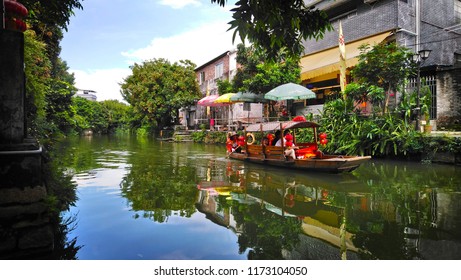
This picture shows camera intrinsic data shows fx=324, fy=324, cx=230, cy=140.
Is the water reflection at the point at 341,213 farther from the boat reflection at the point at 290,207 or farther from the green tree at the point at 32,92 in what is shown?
the green tree at the point at 32,92

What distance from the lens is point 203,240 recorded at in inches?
168

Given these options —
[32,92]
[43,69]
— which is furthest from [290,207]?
[43,69]

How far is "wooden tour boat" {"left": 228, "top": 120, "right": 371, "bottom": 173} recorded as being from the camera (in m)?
8.68

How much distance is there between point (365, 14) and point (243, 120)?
10.6 metres

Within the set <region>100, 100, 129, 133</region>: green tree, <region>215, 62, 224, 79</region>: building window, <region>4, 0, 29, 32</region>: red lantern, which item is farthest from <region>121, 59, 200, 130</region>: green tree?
<region>4, 0, 29, 32</region>: red lantern

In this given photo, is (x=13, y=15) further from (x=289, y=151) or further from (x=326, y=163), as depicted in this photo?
(x=289, y=151)

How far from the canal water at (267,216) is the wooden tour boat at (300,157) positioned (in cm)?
35

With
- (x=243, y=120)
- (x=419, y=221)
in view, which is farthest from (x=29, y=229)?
(x=243, y=120)

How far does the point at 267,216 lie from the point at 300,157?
522 centimetres

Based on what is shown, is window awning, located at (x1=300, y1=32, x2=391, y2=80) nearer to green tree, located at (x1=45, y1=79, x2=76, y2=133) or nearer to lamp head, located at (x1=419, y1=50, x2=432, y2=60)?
lamp head, located at (x1=419, y1=50, x2=432, y2=60)

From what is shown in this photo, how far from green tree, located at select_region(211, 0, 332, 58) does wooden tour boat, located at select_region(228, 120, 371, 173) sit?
15.6 feet

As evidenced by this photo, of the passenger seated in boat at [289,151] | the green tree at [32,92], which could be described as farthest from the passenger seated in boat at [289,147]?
the green tree at [32,92]

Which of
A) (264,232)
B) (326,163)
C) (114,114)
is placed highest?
(114,114)

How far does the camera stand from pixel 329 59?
16828mm
